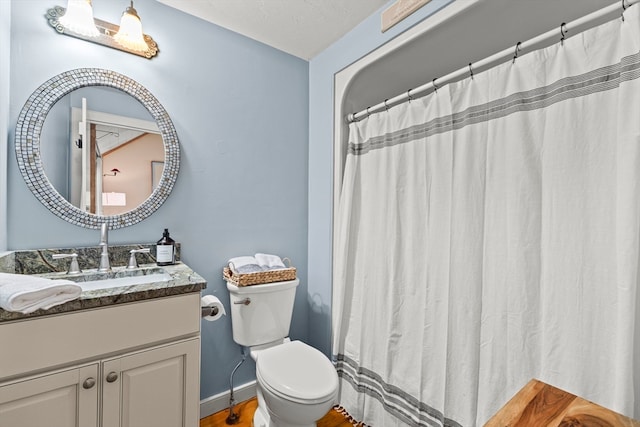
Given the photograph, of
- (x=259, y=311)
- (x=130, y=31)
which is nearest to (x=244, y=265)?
(x=259, y=311)

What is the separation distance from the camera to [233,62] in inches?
72.6

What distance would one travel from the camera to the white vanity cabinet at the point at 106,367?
899 mm

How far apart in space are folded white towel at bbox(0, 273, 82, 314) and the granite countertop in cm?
4

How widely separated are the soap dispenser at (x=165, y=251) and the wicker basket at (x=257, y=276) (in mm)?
321

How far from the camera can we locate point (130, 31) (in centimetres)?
137

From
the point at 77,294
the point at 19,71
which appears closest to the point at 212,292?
the point at 77,294

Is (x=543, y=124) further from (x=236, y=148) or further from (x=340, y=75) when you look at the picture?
(x=236, y=148)

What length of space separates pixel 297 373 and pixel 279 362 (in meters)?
0.13

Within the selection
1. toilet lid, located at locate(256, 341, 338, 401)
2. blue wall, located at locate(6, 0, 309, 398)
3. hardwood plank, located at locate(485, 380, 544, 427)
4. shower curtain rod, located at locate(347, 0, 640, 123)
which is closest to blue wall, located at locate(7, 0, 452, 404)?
blue wall, located at locate(6, 0, 309, 398)

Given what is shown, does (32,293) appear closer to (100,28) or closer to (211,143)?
(211,143)

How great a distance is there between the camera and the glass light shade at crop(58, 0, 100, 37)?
1243 mm

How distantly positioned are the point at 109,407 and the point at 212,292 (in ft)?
2.57

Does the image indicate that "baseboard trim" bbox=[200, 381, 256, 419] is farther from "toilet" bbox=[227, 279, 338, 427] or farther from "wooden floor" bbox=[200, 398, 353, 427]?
"toilet" bbox=[227, 279, 338, 427]

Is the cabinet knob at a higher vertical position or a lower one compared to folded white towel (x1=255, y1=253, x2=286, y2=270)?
lower
